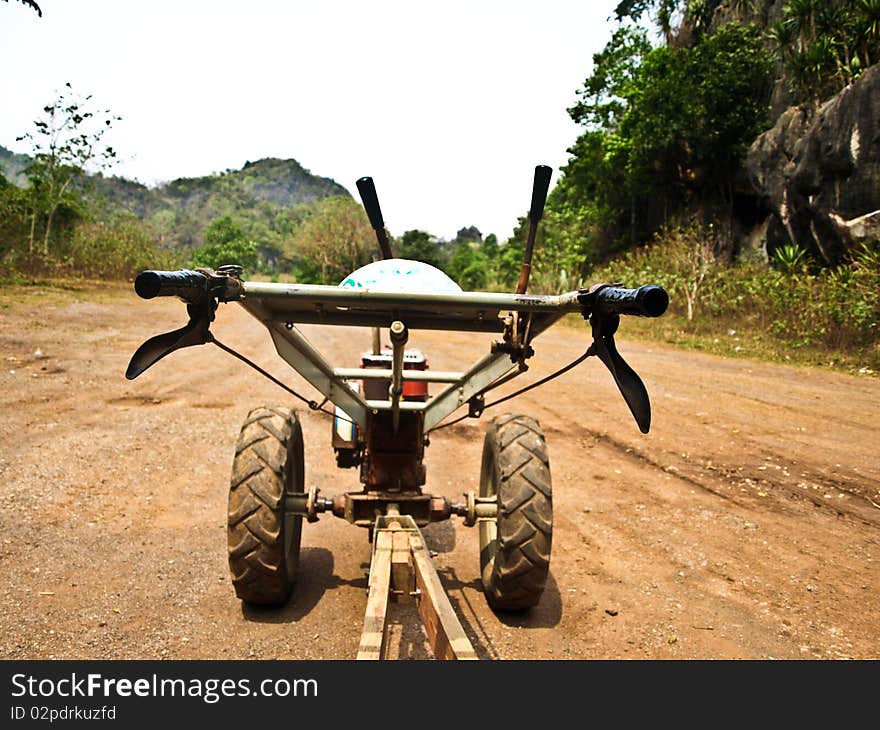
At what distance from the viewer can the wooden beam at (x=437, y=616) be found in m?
1.92

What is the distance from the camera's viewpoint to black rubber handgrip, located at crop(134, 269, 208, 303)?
193 centimetres

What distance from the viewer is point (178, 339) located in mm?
2311

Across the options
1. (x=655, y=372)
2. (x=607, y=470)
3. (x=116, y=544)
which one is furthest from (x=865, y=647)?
(x=655, y=372)

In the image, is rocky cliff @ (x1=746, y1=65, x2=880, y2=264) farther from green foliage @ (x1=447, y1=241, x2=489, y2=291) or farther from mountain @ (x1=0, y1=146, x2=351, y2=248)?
mountain @ (x1=0, y1=146, x2=351, y2=248)

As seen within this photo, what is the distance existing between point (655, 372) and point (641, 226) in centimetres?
2282

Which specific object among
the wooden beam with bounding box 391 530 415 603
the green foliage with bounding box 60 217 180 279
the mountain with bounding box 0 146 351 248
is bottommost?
the wooden beam with bounding box 391 530 415 603

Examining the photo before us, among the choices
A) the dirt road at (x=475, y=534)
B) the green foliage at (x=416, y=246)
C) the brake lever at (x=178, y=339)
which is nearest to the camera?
the brake lever at (x=178, y=339)

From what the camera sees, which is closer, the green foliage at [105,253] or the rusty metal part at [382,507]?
the rusty metal part at [382,507]

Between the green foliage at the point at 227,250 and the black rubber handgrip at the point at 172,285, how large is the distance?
80713 mm

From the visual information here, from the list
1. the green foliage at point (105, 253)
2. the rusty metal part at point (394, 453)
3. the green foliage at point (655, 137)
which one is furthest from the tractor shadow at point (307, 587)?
the green foliage at point (105, 253)

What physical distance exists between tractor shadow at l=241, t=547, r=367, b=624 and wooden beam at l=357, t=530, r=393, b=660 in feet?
3.03

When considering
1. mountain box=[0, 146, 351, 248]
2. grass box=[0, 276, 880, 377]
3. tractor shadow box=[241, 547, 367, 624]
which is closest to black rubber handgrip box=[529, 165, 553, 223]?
tractor shadow box=[241, 547, 367, 624]

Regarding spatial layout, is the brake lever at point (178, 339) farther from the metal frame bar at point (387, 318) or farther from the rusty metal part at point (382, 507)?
the rusty metal part at point (382, 507)
